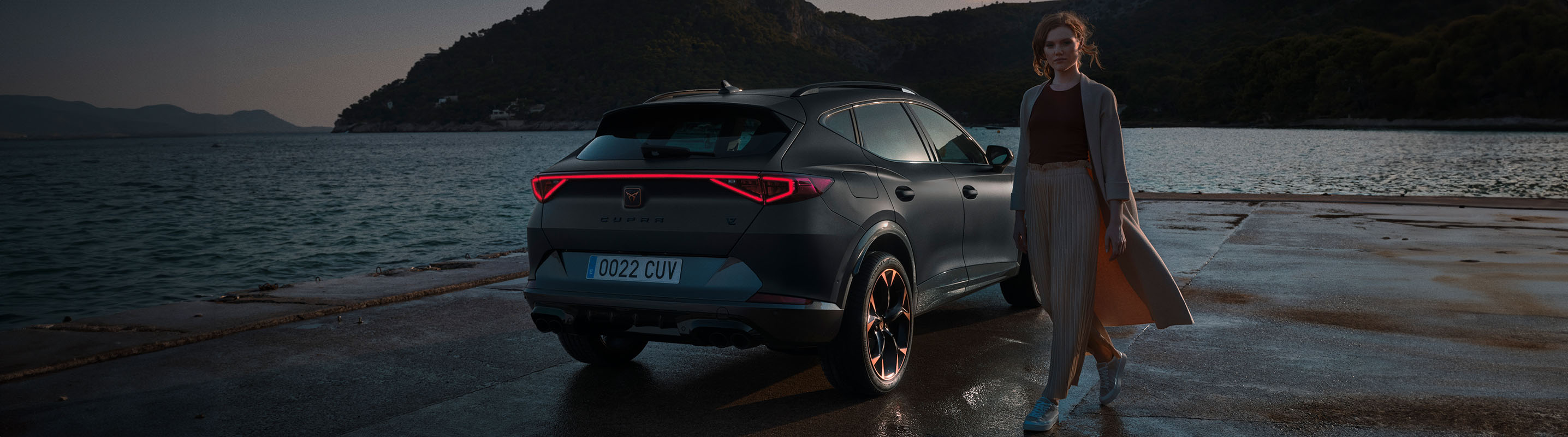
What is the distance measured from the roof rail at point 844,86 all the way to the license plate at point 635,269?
101 cm

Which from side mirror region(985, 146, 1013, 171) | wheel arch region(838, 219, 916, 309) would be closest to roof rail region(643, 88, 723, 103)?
wheel arch region(838, 219, 916, 309)

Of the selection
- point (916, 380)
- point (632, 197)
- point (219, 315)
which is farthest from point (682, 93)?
point (219, 315)

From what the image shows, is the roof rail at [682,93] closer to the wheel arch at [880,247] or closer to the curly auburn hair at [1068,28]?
the wheel arch at [880,247]

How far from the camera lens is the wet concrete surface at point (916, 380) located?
4.06m

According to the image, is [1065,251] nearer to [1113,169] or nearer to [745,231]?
[1113,169]

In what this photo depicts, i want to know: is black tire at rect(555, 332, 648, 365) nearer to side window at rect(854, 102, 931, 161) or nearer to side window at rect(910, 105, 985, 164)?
side window at rect(854, 102, 931, 161)

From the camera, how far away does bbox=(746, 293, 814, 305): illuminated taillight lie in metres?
3.93

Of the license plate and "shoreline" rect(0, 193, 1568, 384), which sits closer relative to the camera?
the license plate

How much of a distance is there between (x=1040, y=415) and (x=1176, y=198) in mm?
15517

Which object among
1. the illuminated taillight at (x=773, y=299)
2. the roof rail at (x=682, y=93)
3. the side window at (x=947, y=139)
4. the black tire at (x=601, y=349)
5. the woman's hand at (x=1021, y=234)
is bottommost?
the black tire at (x=601, y=349)

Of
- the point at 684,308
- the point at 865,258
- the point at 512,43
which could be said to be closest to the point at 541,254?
the point at 684,308

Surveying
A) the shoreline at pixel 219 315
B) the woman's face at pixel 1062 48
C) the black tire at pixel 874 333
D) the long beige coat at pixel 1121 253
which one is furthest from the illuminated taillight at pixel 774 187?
the shoreline at pixel 219 315

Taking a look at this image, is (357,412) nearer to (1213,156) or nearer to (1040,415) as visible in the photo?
(1040,415)

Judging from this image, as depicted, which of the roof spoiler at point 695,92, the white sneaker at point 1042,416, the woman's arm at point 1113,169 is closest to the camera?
the woman's arm at point 1113,169
